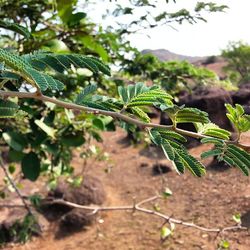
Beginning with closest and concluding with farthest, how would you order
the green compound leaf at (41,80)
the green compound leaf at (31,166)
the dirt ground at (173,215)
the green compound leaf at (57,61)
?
the green compound leaf at (41,80) → the green compound leaf at (57,61) → the green compound leaf at (31,166) → the dirt ground at (173,215)

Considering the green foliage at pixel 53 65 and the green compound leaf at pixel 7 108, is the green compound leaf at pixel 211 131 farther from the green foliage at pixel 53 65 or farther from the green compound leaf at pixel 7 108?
the green compound leaf at pixel 7 108

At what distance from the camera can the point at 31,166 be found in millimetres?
1567

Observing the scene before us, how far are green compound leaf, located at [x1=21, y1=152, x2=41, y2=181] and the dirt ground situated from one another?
1.91 m

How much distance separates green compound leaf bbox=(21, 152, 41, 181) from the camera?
153 centimetres

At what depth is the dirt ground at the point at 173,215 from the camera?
425 cm

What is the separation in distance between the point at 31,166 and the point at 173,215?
3408mm

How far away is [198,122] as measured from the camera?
688 mm

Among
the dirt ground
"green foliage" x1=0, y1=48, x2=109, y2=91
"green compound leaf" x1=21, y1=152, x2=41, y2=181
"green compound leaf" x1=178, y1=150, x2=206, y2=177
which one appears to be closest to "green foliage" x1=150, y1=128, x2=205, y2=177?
"green compound leaf" x1=178, y1=150, x2=206, y2=177

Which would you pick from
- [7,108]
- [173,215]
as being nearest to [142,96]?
[7,108]

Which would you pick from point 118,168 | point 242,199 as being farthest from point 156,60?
point 118,168

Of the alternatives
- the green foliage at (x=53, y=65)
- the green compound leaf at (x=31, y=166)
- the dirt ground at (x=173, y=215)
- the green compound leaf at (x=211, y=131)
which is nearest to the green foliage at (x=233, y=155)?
the green compound leaf at (x=211, y=131)

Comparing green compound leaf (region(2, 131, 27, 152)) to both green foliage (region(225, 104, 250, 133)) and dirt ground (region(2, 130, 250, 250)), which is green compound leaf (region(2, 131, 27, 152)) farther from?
dirt ground (region(2, 130, 250, 250))

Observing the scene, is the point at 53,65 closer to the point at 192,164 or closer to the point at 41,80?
the point at 41,80

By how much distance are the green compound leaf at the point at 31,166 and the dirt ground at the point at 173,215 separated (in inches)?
75.1
